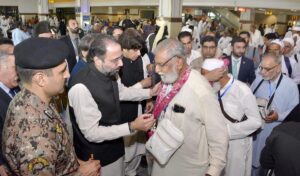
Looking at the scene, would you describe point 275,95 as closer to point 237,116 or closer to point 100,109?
point 237,116

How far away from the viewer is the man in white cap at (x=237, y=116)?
8.49ft

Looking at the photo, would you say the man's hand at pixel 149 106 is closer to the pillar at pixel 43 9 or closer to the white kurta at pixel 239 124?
the white kurta at pixel 239 124

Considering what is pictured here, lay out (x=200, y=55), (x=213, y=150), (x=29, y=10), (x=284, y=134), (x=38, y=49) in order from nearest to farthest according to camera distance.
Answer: (x=38, y=49)
(x=284, y=134)
(x=213, y=150)
(x=200, y=55)
(x=29, y=10)

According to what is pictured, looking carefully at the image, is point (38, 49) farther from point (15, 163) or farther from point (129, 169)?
point (129, 169)

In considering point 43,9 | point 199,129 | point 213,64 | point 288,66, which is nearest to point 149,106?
point 213,64

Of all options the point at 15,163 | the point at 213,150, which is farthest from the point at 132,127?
the point at 15,163

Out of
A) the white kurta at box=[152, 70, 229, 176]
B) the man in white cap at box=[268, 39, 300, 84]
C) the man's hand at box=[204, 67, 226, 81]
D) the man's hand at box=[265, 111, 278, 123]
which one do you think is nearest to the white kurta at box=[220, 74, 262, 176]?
the man's hand at box=[204, 67, 226, 81]

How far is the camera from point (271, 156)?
219 cm

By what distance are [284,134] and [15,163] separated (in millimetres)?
1782

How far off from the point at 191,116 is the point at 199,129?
14 cm

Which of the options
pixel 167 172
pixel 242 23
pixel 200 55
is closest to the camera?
pixel 167 172

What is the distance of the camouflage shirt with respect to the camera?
4.44 ft

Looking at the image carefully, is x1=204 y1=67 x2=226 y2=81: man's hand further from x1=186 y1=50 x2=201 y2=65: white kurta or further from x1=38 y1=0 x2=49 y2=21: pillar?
x1=38 y1=0 x2=49 y2=21: pillar

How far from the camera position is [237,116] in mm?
2654
